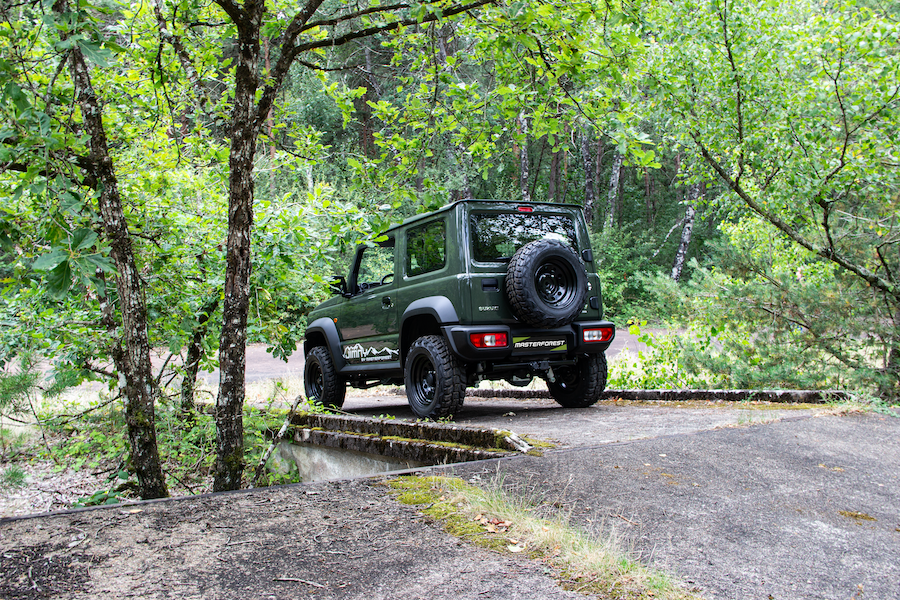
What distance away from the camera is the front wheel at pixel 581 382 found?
23.8 ft

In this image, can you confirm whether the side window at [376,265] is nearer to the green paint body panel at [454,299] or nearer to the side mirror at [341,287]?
the green paint body panel at [454,299]

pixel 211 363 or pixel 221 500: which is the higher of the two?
pixel 211 363

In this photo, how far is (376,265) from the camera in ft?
26.7

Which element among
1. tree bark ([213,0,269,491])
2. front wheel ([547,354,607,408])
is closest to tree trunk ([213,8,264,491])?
tree bark ([213,0,269,491])

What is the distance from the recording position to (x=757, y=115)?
7969mm

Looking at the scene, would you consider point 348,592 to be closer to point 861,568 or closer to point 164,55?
point 861,568

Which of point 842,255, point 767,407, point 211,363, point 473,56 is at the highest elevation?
point 473,56

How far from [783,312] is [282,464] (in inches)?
235

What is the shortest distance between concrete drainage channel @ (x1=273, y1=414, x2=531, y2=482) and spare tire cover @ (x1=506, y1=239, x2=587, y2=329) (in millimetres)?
1658

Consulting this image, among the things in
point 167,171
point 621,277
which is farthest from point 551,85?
point 621,277

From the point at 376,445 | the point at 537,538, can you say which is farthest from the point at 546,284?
the point at 537,538

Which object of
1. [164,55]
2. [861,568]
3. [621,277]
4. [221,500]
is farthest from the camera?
[621,277]

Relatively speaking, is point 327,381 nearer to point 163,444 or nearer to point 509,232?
point 163,444

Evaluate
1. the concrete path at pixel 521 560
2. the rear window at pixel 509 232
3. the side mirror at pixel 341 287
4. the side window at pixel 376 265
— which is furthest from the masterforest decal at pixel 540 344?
the side mirror at pixel 341 287
